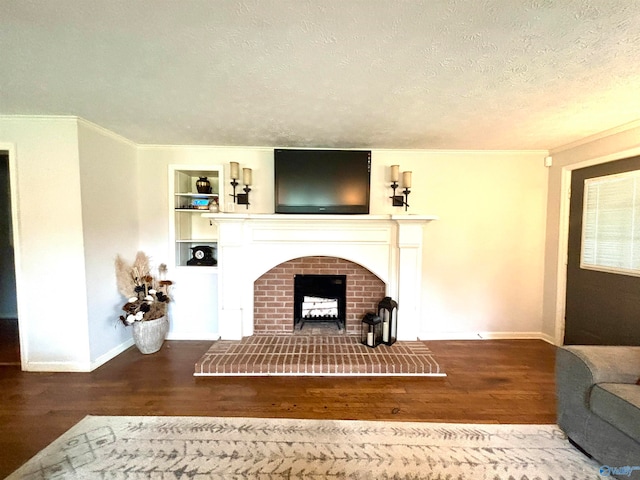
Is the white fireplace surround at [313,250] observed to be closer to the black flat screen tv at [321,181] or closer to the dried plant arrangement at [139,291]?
the black flat screen tv at [321,181]

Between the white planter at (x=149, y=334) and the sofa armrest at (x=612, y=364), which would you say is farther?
the white planter at (x=149, y=334)

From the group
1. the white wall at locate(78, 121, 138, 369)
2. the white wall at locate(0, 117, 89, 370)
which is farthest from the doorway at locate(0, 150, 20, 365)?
the white wall at locate(78, 121, 138, 369)

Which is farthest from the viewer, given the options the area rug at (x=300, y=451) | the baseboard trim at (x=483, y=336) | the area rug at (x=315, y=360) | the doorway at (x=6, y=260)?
the doorway at (x=6, y=260)

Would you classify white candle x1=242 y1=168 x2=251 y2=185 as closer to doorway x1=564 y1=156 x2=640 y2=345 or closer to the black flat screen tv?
the black flat screen tv

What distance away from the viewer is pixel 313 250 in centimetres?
310

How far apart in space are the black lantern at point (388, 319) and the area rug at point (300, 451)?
44.4 inches

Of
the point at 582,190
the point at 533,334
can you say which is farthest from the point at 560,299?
the point at 582,190

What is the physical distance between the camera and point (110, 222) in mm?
2740

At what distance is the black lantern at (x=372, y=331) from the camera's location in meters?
2.87

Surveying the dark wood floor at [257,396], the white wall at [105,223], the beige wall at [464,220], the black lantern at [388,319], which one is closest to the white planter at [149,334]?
the dark wood floor at [257,396]

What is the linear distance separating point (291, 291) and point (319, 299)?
405mm

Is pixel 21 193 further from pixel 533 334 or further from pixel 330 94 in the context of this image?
pixel 533 334

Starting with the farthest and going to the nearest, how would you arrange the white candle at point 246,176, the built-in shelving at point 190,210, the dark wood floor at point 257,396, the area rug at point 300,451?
the built-in shelving at point 190,210, the white candle at point 246,176, the dark wood floor at point 257,396, the area rug at point 300,451

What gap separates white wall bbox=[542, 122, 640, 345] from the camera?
9.23ft
